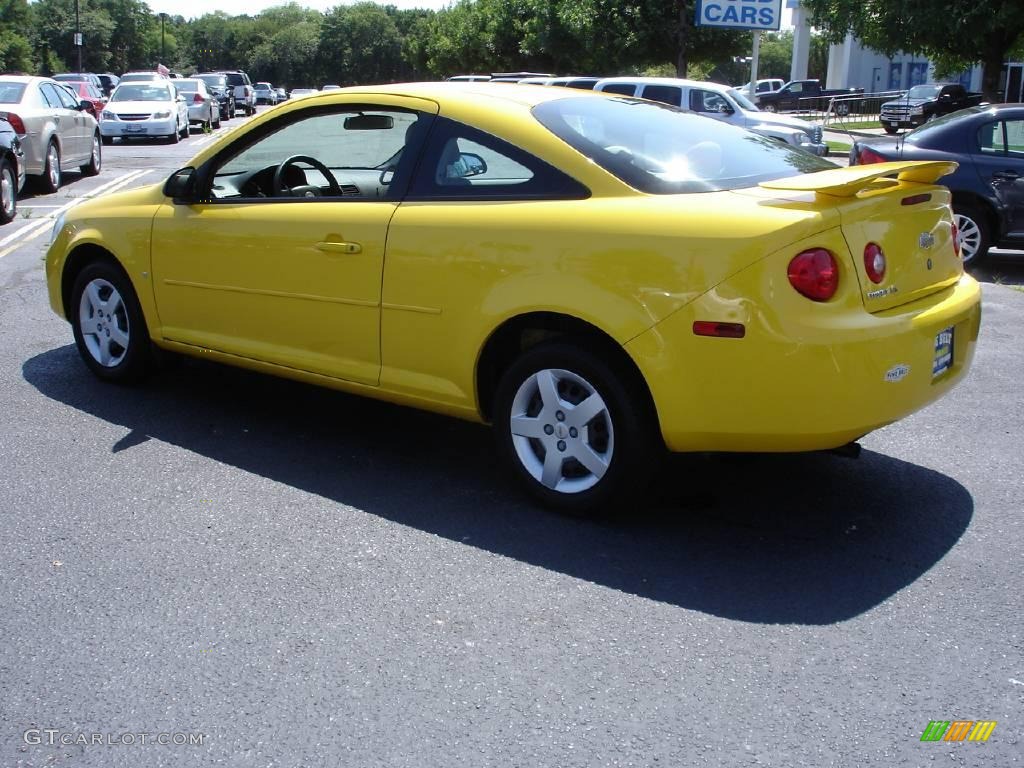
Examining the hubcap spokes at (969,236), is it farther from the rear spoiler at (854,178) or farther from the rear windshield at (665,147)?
the rear spoiler at (854,178)

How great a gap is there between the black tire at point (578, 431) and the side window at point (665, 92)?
15484 millimetres

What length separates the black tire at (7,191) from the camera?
12461 millimetres

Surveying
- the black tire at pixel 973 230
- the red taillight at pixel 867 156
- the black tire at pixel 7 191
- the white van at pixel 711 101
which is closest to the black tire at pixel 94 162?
the black tire at pixel 7 191

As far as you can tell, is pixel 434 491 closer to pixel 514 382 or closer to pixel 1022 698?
pixel 514 382

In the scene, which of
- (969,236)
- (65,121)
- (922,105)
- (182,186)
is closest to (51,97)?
(65,121)

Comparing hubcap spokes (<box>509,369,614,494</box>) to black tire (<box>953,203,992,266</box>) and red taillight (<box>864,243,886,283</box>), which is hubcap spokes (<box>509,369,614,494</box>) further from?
black tire (<box>953,203,992,266</box>)

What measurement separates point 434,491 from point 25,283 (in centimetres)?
608

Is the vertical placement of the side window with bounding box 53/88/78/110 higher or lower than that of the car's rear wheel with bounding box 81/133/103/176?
higher

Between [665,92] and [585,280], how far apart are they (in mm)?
15939

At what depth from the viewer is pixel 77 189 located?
16.7 meters

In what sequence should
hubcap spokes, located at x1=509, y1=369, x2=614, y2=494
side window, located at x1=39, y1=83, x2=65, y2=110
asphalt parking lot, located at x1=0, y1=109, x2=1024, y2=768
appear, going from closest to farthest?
asphalt parking lot, located at x1=0, y1=109, x2=1024, y2=768
hubcap spokes, located at x1=509, y1=369, x2=614, y2=494
side window, located at x1=39, y1=83, x2=65, y2=110

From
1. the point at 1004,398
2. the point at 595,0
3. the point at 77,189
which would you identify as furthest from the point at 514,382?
the point at 595,0

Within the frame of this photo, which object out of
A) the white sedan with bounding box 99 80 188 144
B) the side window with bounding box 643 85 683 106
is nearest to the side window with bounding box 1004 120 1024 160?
the side window with bounding box 643 85 683 106

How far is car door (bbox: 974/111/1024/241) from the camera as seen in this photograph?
9.87 m
